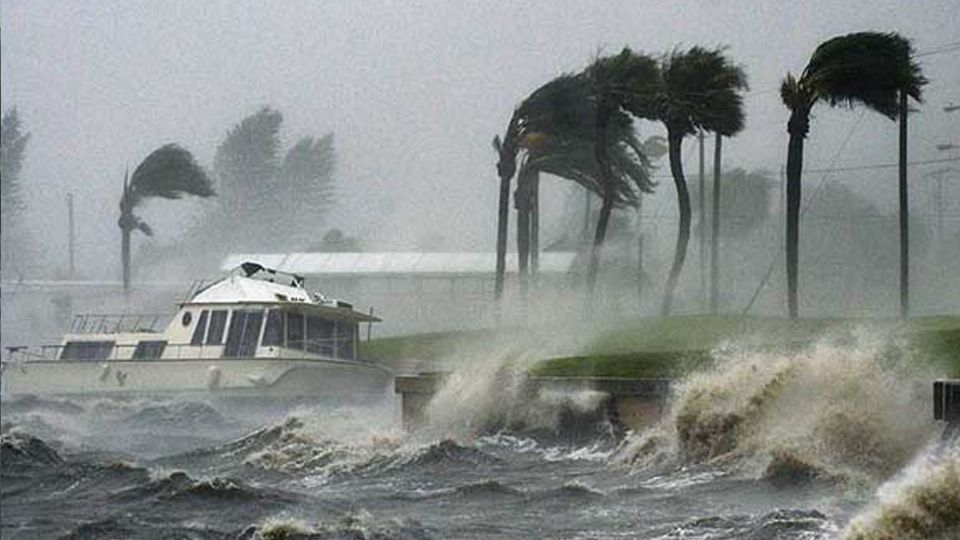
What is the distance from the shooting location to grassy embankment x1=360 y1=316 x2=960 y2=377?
1225 cm

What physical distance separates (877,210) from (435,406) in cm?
547

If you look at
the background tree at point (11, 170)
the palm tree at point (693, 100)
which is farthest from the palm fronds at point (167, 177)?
the palm tree at point (693, 100)

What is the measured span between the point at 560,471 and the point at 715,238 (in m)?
2.25

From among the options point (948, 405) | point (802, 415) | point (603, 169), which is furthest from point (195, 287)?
point (948, 405)

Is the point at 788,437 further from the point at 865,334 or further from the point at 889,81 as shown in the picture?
the point at 889,81

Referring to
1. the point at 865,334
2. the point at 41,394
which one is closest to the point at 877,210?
the point at 865,334

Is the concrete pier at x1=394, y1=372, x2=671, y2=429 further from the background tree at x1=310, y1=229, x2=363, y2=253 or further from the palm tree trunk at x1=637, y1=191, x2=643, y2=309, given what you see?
the background tree at x1=310, y1=229, x2=363, y2=253

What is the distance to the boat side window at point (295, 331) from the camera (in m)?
18.3

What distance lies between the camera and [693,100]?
13.2 m

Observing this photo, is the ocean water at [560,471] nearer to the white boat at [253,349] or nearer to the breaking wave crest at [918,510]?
the breaking wave crest at [918,510]

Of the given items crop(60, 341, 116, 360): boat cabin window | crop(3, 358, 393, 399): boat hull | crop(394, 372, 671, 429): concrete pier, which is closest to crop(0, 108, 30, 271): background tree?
crop(3, 358, 393, 399): boat hull

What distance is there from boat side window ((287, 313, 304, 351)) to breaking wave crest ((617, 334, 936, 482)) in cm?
526

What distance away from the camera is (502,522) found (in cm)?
1079

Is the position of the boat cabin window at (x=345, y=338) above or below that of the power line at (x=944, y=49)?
below
